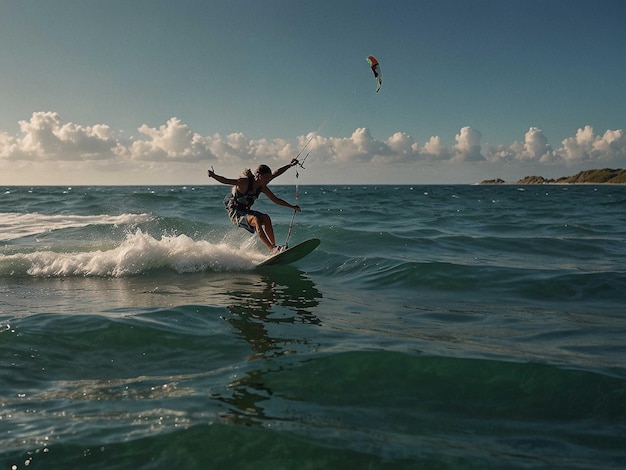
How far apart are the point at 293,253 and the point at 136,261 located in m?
4.16

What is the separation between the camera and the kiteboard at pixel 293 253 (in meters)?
13.5

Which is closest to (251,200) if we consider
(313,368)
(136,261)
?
(136,261)

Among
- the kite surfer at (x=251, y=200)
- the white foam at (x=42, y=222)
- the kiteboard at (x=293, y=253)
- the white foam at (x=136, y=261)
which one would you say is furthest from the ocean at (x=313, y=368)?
the white foam at (x=42, y=222)

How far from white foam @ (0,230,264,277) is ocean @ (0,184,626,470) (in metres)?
0.11

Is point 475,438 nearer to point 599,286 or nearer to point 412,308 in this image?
point 412,308

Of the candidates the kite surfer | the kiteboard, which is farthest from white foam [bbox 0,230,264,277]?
the kite surfer

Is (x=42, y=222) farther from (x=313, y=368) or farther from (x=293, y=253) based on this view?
(x=313, y=368)

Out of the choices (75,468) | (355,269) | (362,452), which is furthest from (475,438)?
(355,269)

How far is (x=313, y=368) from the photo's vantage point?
583 centimetres

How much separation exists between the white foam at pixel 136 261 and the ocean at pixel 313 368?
114 mm

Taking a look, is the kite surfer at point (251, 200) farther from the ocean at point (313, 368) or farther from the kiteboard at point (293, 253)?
the ocean at point (313, 368)

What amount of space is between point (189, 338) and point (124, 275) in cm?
696

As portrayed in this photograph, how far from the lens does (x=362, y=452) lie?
4090 millimetres

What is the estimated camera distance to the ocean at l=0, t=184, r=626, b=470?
4160 mm
